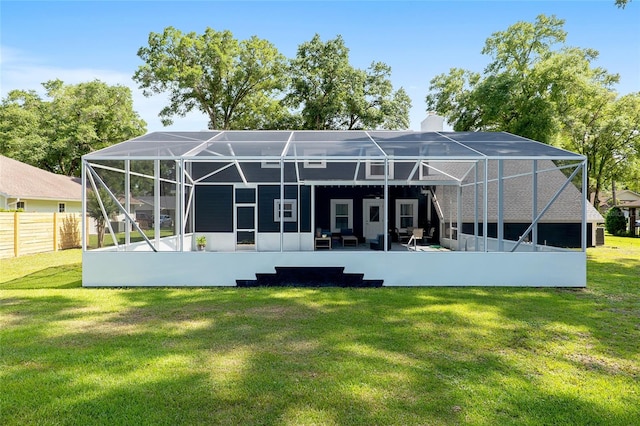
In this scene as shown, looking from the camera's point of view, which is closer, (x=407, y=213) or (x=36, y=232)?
(x=36, y=232)

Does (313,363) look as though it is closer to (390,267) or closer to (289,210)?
(390,267)

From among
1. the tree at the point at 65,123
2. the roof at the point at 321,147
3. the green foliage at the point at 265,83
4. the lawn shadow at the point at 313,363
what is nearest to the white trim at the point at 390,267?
the lawn shadow at the point at 313,363

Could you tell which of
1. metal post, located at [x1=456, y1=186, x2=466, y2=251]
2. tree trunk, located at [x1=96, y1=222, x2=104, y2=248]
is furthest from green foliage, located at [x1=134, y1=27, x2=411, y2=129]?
tree trunk, located at [x1=96, y1=222, x2=104, y2=248]

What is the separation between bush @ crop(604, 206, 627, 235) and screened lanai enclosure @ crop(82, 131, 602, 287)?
1163 centimetres

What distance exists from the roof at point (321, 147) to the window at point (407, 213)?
528cm

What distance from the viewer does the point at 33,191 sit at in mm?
18328

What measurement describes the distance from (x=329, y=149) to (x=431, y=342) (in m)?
5.77

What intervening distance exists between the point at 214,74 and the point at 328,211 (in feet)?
51.6

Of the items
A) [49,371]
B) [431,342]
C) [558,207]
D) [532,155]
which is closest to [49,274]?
[49,371]

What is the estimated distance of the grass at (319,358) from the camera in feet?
10.8

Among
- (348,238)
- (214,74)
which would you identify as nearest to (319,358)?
(348,238)

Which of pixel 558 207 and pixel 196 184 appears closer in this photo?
pixel 196 184

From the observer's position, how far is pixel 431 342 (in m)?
5.04

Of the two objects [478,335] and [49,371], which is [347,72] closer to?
[478,335]
